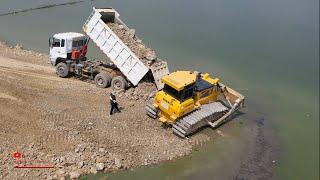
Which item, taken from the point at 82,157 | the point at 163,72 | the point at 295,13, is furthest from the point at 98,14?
the point at 295,13

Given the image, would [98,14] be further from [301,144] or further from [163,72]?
[301,144]

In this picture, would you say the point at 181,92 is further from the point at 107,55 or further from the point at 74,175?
the point at 74,175

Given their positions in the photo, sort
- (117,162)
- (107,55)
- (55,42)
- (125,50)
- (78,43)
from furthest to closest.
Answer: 1. (78,43)
2. (55,42)
3. (107,55)
4. (125,50)
5. (117,162)

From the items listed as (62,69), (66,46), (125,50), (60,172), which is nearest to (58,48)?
(66,46)

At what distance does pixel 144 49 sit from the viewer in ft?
72.6

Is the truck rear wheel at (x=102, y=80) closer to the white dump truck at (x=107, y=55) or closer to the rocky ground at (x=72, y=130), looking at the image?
the white dump truck at (x=107, y=55)

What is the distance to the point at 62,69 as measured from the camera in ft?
74.5

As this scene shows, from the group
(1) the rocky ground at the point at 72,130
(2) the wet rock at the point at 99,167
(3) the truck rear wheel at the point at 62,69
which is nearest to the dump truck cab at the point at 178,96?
(1) the rocky ground at the point at 72,130

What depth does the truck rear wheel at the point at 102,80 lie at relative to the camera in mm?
21812

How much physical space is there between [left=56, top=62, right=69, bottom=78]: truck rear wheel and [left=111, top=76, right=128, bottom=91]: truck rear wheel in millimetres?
2531

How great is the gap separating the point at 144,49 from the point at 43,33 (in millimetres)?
11313

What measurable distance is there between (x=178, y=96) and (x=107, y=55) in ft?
16.8

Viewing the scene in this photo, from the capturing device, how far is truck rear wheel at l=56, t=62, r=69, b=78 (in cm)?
2262

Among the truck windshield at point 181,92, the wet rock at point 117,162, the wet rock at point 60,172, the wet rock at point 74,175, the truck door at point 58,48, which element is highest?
the truck windshield at point 181,92
